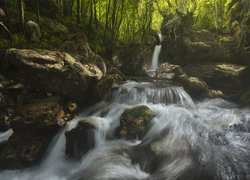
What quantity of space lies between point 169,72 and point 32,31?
951cm

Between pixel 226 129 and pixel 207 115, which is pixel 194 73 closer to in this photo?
pixel 207 115

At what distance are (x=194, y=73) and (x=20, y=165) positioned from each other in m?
12.3

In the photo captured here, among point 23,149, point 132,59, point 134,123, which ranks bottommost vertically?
point 23,149

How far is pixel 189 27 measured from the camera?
68.3 feet

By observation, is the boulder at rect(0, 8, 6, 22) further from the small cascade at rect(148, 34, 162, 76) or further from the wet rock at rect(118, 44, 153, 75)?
the small cascade at rect(148, 34, 162, 76)

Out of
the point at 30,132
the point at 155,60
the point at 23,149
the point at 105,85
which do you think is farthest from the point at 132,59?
the point at 23,149

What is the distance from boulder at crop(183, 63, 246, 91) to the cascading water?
3.40 metres

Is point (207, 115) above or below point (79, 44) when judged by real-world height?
below

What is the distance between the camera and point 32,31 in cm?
1241

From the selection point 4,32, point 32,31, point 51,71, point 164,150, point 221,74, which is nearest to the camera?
point 164,150

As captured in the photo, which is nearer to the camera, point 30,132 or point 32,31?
point 30,132

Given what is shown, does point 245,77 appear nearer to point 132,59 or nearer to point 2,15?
point 132,59

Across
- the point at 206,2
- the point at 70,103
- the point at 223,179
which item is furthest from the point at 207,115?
the point at 206,2

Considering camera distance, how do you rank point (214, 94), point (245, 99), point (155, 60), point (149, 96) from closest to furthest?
point (149, 96)
point (245, 99)
point (214, 94)
point (155, 60)
